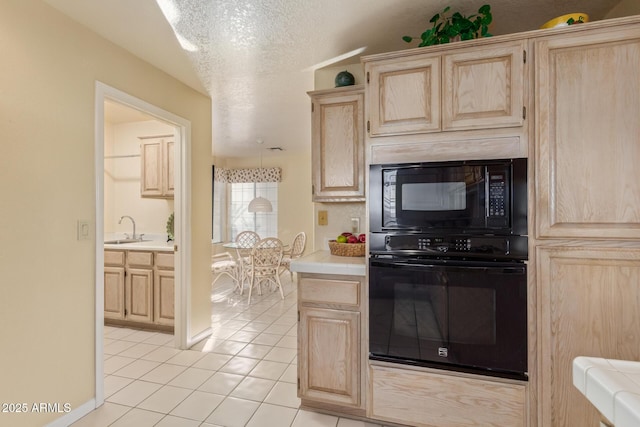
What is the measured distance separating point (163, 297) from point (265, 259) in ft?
5.18

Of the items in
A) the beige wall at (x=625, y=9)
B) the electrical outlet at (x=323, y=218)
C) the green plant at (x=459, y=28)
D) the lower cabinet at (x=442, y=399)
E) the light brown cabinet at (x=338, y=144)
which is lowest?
the lower cabinet at (x=442, y=399)

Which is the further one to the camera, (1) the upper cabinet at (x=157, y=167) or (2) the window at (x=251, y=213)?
(2) the window at (x=251, y=213)

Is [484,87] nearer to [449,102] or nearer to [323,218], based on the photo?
[449,102]

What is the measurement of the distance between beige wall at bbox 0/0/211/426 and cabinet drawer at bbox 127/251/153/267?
→ 4.03 feet

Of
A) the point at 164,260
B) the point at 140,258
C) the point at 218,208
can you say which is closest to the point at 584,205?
the point at 164,260

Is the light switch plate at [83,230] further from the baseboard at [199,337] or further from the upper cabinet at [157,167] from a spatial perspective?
the upper cabinet at [157,167]

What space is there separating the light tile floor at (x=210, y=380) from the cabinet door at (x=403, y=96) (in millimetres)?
1776

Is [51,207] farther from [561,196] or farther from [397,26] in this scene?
[561,196]

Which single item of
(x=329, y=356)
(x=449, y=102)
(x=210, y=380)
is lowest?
(x=210, y=380)

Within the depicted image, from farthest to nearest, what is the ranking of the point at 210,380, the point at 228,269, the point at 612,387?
the point at 228,269 → the point at 210,380 → the point at 612,387

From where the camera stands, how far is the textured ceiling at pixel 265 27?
5.77 ft

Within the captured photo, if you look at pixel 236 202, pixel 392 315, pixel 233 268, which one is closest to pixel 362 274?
pixel 392 315

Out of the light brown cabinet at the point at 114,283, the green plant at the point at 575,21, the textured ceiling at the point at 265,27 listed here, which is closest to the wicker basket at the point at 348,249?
the textured ceiling at the point at 265,27

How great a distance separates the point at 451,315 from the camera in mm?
1606
